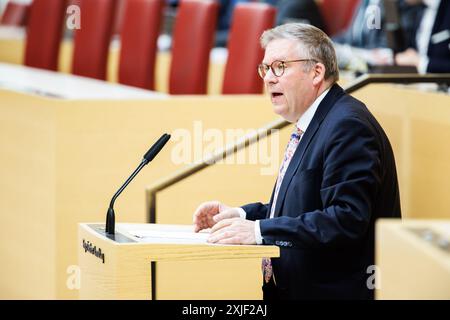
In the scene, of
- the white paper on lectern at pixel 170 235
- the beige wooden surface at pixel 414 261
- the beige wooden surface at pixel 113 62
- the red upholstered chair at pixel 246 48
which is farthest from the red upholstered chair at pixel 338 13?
the beige wooden surface at pixel 414 261

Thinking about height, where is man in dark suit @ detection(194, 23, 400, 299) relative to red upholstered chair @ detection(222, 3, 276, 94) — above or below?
below

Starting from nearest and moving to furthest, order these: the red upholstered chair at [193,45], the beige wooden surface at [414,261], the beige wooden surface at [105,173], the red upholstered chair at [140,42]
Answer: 1. the beige wooden surface at [414,261]
2. the beige wooden surface at [105,173]
3. the red upholstered chair at [193,45]
4. the red upholstered chair at [140,42]

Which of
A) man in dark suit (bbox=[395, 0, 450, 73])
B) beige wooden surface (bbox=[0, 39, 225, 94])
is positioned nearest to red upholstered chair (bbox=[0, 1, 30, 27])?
beige wooden surface (bbox=[0, 39, 225, 94])

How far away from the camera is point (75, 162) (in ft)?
14.2

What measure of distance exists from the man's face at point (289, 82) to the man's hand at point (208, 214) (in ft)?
1.08

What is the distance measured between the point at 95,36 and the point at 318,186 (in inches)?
151

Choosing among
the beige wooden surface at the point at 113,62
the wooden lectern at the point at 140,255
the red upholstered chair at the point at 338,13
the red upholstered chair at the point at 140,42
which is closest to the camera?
the wooden lectern at the point at 140,255

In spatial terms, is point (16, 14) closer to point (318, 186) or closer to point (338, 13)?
point (338, 13)

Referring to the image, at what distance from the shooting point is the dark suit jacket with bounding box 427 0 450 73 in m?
4.80

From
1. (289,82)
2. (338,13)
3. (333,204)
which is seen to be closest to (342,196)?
(333,204)

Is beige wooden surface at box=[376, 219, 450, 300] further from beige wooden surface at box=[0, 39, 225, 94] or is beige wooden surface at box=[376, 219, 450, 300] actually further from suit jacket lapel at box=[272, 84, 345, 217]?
beige wooden surface at box=[0, 39, 225, 94]

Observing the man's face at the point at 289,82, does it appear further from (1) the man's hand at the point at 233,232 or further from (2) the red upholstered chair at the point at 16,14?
(2) the red upholstered chair at the point at 16,14

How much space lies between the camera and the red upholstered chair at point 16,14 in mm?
8523

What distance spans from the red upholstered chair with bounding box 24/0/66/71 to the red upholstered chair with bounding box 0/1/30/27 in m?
1.71
